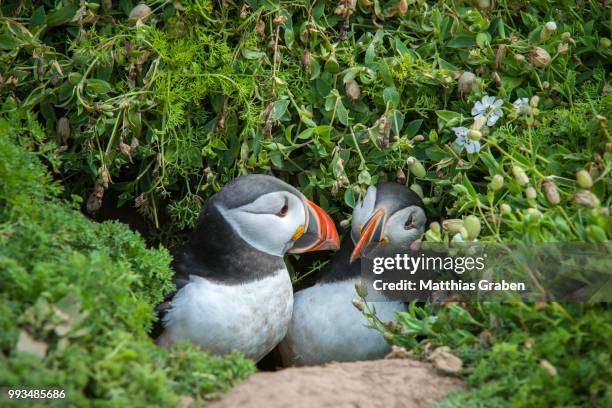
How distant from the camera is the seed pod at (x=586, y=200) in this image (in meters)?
2.95

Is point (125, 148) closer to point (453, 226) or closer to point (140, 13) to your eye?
point (140, 13)

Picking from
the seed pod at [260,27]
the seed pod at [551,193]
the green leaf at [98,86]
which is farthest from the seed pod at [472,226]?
the green leaf at [98,86]

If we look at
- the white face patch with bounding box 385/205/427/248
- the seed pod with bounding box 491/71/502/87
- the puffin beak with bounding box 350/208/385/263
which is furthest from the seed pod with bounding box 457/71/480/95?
the puffin beak with bounding box 350/208/385/263

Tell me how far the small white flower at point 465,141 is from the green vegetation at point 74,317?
1.47 m

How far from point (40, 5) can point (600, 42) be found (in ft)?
9.24

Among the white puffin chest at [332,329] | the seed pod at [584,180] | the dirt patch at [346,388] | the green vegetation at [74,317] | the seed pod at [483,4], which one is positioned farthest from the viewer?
the seed pod at [483,4]

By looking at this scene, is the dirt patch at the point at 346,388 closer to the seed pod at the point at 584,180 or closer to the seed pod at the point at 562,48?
the seed pod at the point at 584,180

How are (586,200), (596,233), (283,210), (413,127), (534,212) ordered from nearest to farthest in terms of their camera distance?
(596,233) < (586,200) < (534,212) < (283,210) < (413,127)

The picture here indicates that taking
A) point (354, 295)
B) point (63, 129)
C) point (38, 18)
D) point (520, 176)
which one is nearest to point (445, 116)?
point (520, 176)

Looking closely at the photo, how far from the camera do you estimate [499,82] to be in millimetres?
4055

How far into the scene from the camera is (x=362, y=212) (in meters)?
3.91

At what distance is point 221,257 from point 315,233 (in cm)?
47

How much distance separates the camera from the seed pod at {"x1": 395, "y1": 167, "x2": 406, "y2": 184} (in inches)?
158

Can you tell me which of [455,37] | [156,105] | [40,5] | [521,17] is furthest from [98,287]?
[521,17]
